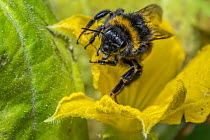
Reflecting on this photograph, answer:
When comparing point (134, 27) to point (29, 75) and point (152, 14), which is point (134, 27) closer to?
point (152, 14)

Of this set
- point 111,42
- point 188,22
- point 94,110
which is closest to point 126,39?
point 111,42

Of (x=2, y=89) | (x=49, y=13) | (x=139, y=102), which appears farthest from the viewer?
(x=139, y=102)

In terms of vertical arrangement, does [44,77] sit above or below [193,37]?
below

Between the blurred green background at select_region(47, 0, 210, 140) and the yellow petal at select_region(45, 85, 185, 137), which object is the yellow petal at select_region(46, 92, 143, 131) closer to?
the yellow petal at select_region(45, 85, 185, 137)

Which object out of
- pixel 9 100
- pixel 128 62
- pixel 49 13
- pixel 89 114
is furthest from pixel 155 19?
pixel 9 100

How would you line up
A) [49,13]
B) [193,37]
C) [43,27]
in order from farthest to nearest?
[193,37]
[49,13]
[43,27]

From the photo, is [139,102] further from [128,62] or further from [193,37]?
[193,37]

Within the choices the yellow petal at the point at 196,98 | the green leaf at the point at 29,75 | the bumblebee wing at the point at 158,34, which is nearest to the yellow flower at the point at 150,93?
the yellow petal at the point at 196,98
